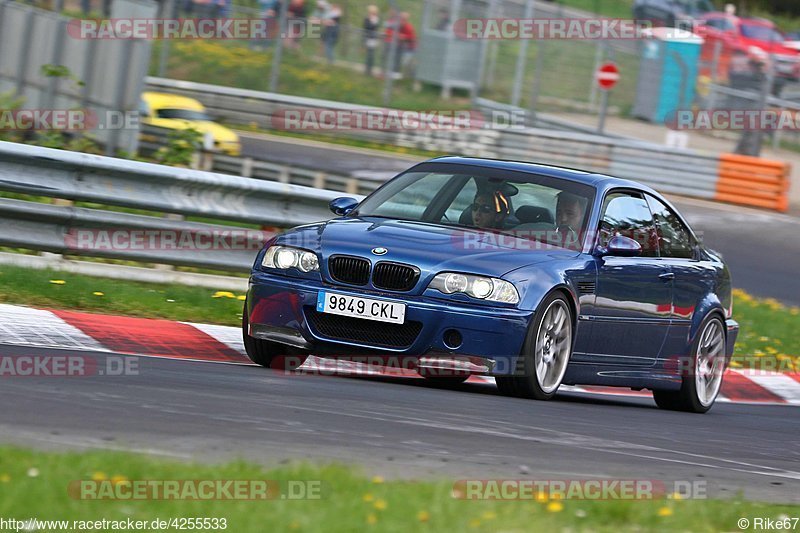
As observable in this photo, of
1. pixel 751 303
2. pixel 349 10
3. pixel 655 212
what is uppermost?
pixel 349 10

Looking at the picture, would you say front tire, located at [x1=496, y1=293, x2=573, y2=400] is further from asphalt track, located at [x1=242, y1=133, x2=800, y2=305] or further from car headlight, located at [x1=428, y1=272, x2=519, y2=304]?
asphalt track, located at [x1=242, y1=133, x2=800, y2=305]

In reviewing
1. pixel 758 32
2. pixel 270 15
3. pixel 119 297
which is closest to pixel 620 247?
pixel 119 297

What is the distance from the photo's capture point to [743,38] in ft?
116

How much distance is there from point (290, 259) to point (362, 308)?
601 mm

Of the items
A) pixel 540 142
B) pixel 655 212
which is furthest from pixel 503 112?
pixel 655 212

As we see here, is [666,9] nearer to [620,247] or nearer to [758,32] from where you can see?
[758,32]

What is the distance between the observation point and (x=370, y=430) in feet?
20.2

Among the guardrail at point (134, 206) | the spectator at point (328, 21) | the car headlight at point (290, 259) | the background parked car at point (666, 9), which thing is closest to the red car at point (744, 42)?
the background parked car at point (666, 9)

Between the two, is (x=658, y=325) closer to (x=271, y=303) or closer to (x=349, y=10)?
(x=271, y=303)

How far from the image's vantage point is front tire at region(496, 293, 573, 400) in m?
7.98

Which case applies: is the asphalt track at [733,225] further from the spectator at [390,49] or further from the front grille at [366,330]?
the front grille at [366,330]

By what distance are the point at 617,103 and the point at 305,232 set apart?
Answer: 25.0 m

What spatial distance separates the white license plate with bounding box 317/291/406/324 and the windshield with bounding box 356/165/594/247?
1.04 m

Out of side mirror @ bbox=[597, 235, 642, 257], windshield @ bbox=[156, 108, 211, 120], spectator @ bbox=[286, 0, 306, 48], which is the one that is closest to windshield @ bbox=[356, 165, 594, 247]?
side mirror @ bbox=[597, 235, 642, 257]
